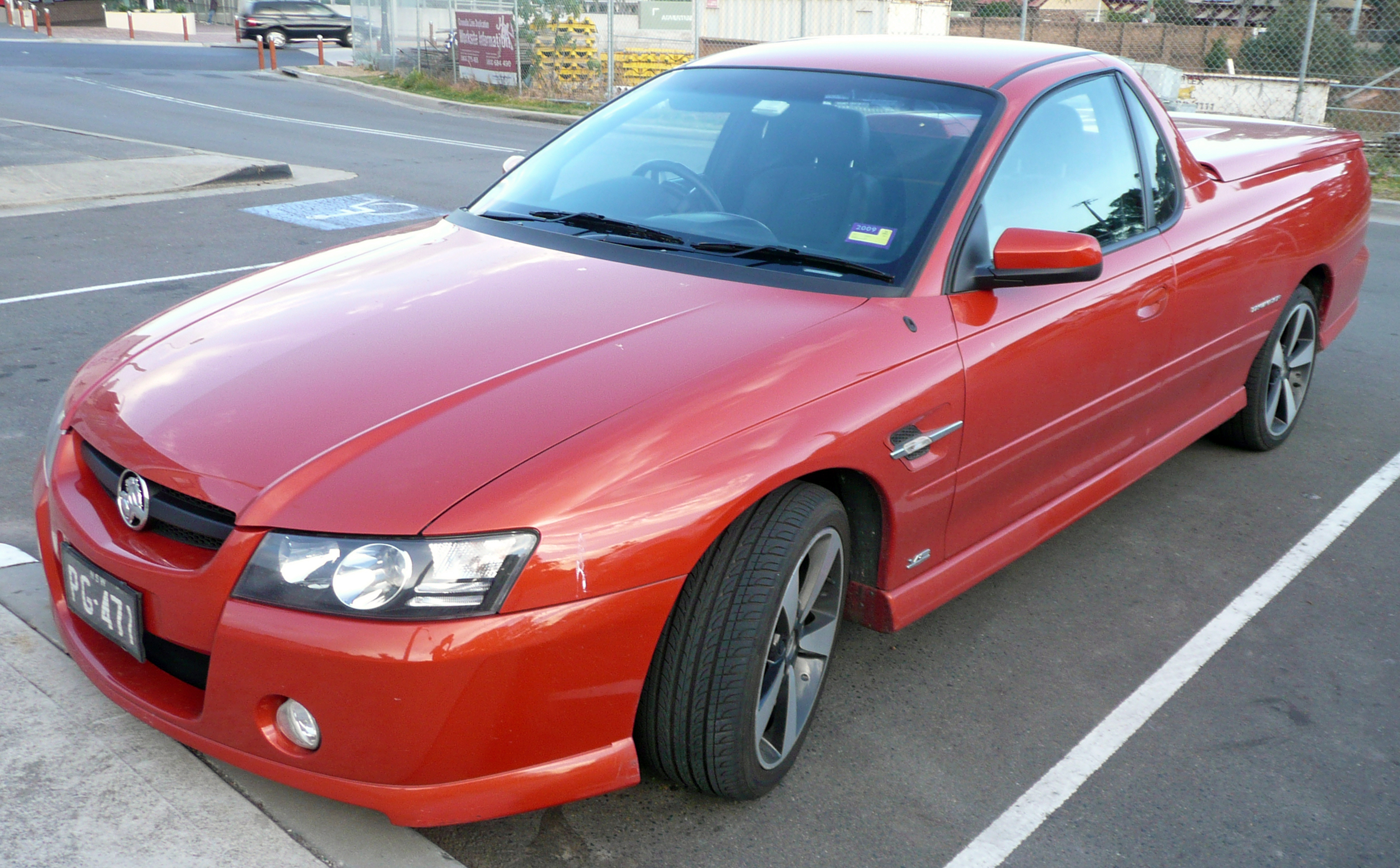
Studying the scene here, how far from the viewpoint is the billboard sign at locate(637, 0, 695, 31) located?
20.7 meters

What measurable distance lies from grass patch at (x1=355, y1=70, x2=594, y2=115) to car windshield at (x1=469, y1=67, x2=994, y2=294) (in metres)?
16.4

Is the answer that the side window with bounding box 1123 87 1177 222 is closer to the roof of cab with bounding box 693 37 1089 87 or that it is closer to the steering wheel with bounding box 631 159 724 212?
the roof of cab with bounding box 693 37 1089 87

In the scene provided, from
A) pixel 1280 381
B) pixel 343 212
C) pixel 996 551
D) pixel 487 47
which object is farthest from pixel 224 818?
pixel 487 47

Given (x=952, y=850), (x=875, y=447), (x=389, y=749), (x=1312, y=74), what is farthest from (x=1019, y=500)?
(x=1312, y=74)

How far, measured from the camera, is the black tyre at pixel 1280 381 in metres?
4.82

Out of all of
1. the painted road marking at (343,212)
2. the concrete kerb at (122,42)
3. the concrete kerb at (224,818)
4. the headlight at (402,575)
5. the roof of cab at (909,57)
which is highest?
the concrete kerb at (122,42)

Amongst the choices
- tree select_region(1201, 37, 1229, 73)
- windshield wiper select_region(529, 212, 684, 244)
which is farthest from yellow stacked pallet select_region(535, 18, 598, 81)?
windshield wiper select_region(529, 212, 684, 244)

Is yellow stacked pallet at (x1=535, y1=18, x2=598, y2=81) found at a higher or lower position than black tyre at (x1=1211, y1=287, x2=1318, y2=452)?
higher

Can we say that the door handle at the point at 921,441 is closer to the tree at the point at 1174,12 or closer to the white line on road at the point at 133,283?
the white line on road at the point at 133,283

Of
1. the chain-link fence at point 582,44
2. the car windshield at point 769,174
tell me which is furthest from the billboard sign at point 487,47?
the car windshield at point 769,174

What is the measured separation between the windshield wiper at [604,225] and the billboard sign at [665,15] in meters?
18.3

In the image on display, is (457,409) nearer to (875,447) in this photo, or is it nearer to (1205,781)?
(875,447)

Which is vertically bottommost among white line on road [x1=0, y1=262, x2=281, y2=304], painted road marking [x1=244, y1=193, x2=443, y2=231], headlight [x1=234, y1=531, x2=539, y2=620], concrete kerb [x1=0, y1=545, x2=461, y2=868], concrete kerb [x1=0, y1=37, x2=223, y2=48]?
concrete kerb [x1=0, y1=545, x2=461, y2=868]

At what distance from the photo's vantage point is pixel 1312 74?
1627 cm
